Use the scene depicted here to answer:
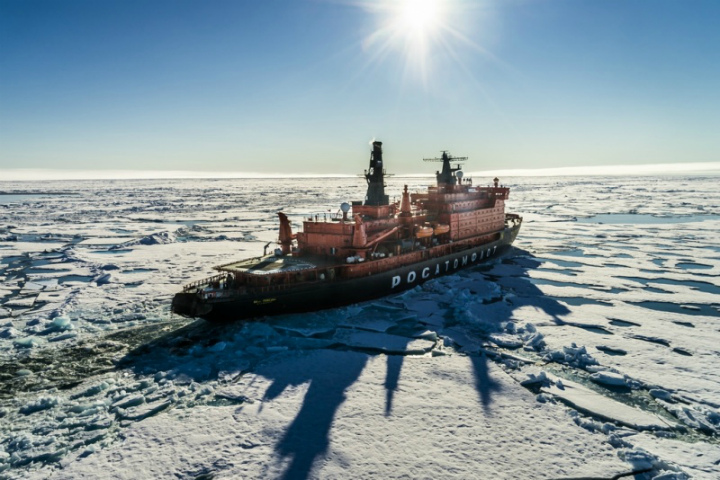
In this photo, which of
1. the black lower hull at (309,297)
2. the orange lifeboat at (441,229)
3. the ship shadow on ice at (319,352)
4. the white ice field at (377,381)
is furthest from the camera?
the orange lifeboat at (441,229)

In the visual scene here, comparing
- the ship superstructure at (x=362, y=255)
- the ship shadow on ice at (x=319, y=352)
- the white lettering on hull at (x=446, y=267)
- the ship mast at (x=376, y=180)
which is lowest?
the ship shadow on ice at (x=319, y=352)

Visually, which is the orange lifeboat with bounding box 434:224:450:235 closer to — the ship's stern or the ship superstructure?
the ship superstructure

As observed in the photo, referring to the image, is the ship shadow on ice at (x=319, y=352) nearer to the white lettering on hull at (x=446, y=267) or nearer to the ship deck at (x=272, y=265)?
the white lettering on hull at (x=446, y=267)

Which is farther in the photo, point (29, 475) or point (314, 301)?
point (314, 301)

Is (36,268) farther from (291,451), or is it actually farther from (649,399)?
(649,399)

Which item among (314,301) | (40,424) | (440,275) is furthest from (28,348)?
(440,275)

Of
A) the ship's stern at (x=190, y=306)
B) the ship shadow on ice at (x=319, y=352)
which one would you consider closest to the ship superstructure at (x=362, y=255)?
the ship's stern at (x=190, y=306)

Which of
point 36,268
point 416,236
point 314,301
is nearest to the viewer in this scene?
point 314,301
